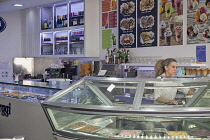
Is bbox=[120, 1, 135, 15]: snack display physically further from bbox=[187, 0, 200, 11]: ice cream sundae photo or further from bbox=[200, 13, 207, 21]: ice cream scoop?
bbox=[200, 13, 207, 21]: ice cream scoop

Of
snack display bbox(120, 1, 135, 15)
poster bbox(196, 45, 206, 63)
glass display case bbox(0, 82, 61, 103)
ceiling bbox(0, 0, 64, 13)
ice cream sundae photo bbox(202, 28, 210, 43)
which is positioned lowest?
glass display case bbox(0, 82, 61, 103)

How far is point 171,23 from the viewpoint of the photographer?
644 cm

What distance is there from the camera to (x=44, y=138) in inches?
165

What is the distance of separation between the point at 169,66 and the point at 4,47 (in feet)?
24.0

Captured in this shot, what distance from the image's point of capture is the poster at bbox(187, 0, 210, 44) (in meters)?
5.88

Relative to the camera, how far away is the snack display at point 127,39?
7.30 m

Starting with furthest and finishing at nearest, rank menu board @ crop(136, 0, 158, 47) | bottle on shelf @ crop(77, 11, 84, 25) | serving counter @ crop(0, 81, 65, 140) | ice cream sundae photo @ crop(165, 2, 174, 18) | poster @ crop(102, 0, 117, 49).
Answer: bottle on shelf @ crop(77, 11, 84, 25) < poster @ crop(102, 0, 117, 49) < menu board @ crop(136, 0, 158, 47) < ice cream sundae photo @ crop(165, 2, 174, 18) < serving counter @ crop(0, 81, 65, 140)

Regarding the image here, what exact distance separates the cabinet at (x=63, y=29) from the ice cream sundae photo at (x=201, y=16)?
3.04 m

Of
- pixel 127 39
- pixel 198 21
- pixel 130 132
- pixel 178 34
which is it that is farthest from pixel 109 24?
pixel 130 132

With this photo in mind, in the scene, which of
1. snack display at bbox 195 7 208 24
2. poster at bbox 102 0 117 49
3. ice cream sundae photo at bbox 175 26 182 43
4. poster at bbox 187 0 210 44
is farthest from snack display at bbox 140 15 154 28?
snack display at bbox 195 7 208 24

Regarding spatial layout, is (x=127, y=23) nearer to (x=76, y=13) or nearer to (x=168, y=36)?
(x=168, y=36)

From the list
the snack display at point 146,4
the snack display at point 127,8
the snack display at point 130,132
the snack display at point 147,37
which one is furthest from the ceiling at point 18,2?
the snack display at point 130,132

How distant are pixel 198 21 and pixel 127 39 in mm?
1910

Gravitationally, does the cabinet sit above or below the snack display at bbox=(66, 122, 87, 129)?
above
